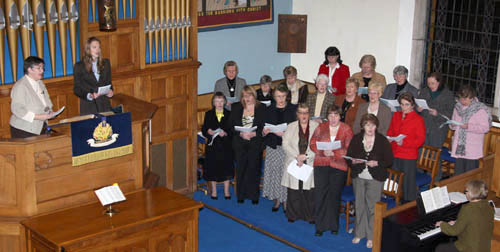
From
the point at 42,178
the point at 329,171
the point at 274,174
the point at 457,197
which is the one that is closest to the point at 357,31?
the point at 274,174

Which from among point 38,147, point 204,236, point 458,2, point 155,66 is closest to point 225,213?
point 204,236

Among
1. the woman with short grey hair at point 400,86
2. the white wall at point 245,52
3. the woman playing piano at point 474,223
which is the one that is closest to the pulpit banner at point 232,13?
the white wall at point 245,52

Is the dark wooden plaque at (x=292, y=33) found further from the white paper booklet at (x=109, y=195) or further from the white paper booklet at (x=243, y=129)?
the white paper booklet at (x=109, y=195)

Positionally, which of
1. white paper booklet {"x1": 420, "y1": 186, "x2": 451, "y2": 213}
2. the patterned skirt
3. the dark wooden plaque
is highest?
the dark wooden plaque

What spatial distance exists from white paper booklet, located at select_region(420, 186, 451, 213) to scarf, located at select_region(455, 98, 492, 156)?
86.2 inches

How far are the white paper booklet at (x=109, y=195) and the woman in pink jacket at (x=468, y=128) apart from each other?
15.2 feet

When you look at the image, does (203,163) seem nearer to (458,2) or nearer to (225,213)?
(225,213)

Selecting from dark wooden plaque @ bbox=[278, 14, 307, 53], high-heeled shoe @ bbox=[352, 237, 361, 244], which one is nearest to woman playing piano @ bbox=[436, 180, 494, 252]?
high-heeled shoe @ bbox=[352, 237, 361, 244]

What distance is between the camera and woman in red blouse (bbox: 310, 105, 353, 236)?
315 inches

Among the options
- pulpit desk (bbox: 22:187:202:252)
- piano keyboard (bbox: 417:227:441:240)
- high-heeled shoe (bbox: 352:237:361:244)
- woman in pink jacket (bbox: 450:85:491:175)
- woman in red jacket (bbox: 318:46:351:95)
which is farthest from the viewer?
woman in red jacket (bbox: 318:46:351:95)

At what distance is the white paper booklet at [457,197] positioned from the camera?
23.2 feet

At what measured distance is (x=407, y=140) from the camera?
8.37 meters

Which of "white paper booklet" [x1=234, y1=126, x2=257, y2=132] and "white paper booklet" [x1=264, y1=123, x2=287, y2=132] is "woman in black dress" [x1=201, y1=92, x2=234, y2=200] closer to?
"white paper booklet" [x1=234, y1=126, x2=257, y2=132]

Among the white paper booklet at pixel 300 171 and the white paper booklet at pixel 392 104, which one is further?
the white paper booklet at pixel 392 104
